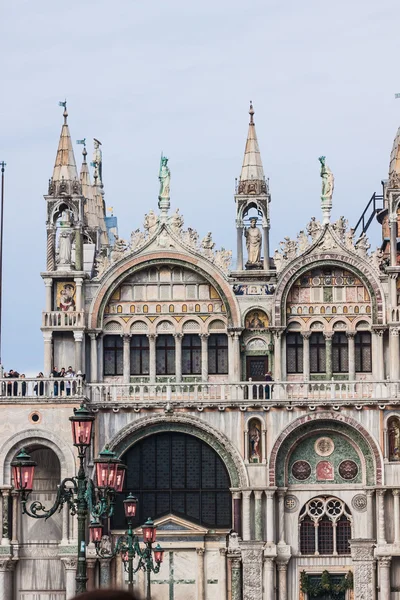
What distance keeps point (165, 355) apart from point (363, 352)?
6468mm

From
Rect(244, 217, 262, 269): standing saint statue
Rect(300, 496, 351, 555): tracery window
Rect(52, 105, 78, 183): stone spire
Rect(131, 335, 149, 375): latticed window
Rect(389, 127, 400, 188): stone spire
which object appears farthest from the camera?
Rect(52, 105, 78, 183): stone spire

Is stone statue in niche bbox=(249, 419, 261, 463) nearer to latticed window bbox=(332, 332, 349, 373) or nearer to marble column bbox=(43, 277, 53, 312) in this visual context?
latticed window bbox=(332, 332, 349, 373)

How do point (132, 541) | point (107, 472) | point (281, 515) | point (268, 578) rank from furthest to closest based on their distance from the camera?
point (281, 515)
point (268, 578)
point (132, 541)
point (107, 472)

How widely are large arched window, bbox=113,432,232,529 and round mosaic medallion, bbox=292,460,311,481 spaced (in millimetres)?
2183

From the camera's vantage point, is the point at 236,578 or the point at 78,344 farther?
the point at 78,344

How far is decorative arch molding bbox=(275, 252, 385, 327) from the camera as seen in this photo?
47.1 meters

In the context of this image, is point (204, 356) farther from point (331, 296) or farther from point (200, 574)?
point (200, 574)

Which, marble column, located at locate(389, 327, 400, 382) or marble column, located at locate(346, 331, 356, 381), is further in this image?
marble column, located at locate(346, 331, 356, 381)

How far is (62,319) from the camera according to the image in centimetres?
4728

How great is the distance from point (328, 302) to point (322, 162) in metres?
4.81

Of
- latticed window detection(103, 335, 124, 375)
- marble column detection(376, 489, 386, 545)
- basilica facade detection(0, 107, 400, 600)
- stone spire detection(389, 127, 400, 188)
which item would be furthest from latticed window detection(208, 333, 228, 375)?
stone spire detection(389, 127, 400, 188)

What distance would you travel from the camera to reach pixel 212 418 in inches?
1817

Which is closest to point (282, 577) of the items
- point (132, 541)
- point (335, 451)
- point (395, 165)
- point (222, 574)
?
point (222, 574)

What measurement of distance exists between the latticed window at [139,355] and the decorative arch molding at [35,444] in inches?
151
